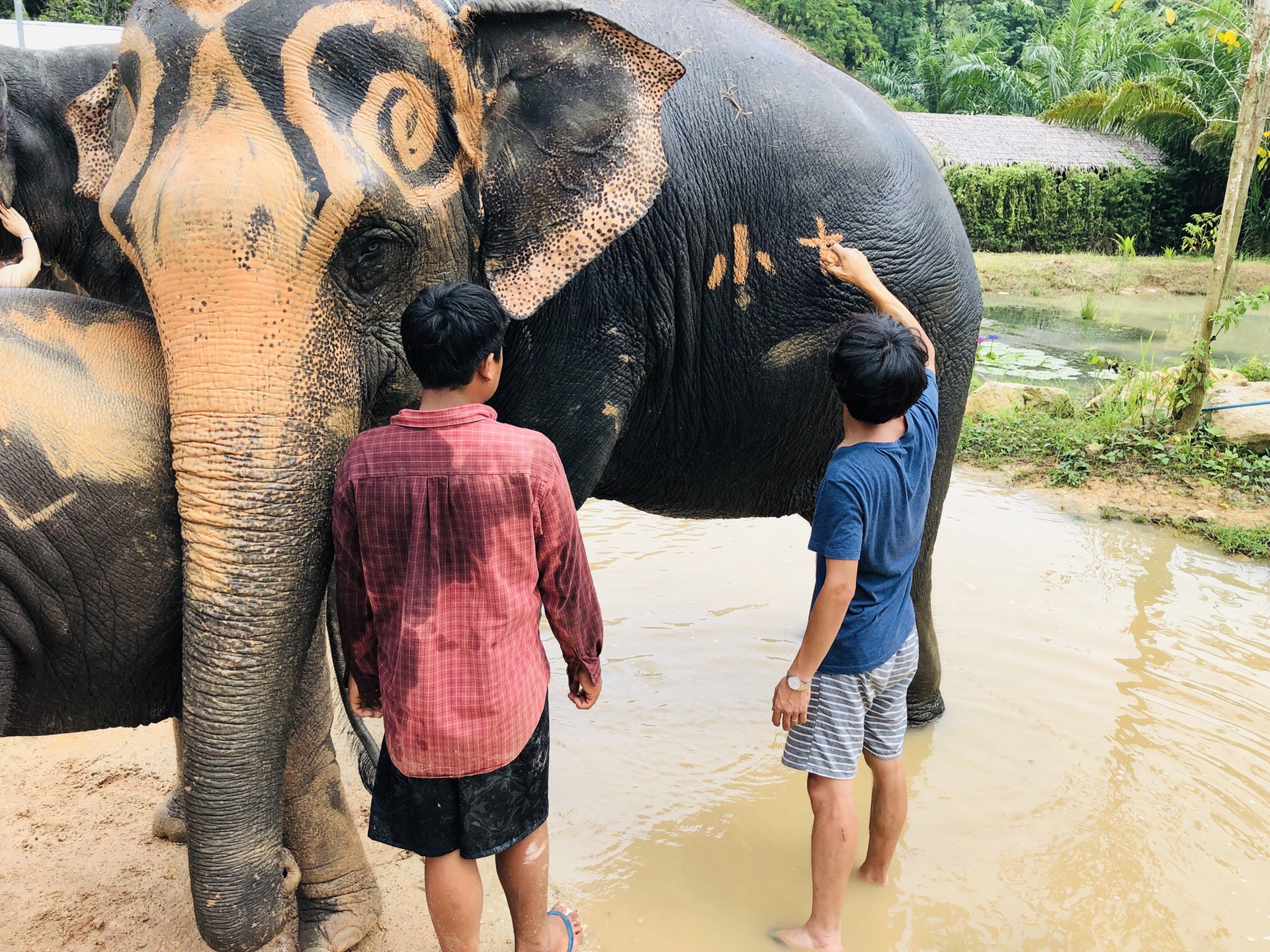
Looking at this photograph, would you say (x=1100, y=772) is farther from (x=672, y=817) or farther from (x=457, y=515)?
(x=457, y=515)

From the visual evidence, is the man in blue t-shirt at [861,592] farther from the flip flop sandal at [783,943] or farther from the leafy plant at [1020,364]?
the leafy plant at [1020,364]

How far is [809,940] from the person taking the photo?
254 cm

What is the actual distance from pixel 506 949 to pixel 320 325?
1589 mm

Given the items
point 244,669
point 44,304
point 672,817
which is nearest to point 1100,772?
point 672,817

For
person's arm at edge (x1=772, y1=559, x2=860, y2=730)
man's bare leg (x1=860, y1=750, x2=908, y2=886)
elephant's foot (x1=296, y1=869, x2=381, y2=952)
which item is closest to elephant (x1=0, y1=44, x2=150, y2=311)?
elephant's foot (x1=296, y1=869, x2=381, y2=952)

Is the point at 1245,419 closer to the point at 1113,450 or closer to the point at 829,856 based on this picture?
the point at 1113,450

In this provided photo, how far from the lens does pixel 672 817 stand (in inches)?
123

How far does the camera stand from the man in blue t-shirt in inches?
84.4

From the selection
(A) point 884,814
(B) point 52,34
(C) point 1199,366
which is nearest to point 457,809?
(A) point 884,814

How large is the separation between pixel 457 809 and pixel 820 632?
2.68ft

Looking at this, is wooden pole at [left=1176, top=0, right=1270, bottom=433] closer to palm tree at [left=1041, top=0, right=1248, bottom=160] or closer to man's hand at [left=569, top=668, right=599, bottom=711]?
man's hand at [left=569, top=668, right=599, bottom=711]

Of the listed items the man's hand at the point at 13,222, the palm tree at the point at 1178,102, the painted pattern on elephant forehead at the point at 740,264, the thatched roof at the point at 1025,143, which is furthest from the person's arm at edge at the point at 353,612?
the thatched roof at the point at 1025,143

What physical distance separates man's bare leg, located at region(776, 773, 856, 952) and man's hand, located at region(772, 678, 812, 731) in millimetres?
200

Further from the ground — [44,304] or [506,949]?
[44,304]
